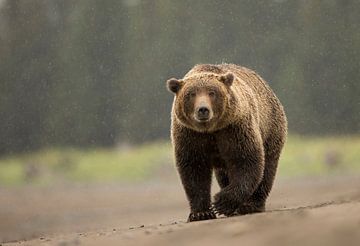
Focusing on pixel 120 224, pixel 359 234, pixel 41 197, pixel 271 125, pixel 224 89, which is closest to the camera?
pixel 359 234

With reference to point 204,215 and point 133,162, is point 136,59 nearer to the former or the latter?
point 133,162

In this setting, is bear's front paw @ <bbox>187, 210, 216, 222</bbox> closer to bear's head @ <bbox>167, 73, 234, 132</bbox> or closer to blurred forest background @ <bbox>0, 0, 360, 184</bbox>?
bear's head @ <bbox>167, 73, 234, 132</bbox>

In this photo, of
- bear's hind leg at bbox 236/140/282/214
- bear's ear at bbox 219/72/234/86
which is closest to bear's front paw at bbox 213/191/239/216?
bear's hind leg at bbox 236/140/282/214

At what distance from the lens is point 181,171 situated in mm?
7801

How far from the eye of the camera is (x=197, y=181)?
777 centimetres

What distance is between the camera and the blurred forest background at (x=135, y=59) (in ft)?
105

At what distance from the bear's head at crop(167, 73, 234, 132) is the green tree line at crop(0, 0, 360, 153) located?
2344cm

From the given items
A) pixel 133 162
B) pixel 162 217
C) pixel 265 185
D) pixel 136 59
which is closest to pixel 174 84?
pixel 265 185

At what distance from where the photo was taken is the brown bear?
296 inches

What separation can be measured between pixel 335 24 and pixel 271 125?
24748 mm

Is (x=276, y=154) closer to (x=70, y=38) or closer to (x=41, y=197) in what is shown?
(x=41, y=197)

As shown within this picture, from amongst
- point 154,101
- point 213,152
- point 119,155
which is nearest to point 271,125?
point 213,152

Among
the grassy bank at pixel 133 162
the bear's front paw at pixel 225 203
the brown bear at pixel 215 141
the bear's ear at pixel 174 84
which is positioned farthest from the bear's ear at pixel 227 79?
the grassy bank at pixel 133 162

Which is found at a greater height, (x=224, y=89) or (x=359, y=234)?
(x=224, y=89)
